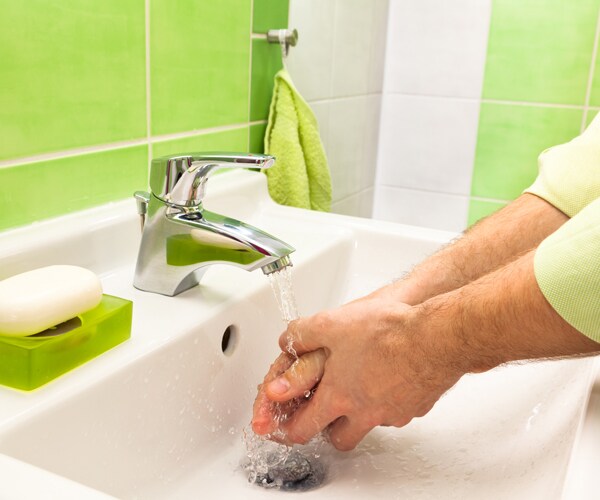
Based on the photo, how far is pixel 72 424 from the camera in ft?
1.57

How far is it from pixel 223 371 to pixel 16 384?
8.9 inches

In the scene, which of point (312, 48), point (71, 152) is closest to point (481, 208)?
point (312, 48)

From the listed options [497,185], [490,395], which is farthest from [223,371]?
[497,185]

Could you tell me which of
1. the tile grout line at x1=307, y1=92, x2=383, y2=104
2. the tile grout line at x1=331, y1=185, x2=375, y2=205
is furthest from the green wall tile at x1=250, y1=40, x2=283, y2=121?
the tile grout line at x1=331, y1=185, x2=375, y2=205

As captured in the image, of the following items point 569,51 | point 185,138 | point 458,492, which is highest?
point 569,51

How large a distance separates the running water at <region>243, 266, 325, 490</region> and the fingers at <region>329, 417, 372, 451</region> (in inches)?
1.1

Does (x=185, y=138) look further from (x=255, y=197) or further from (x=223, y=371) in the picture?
(x=223, y=371)

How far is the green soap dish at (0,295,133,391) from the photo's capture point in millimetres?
466

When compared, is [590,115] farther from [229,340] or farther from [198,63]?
[229,340]

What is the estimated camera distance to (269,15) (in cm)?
97

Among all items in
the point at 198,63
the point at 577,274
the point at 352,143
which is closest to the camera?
the point at 577,274

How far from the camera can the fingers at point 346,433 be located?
2.03 feet

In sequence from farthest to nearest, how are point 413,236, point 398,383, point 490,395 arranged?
1. point 413,236
2. point 490,395
3. point 398,383

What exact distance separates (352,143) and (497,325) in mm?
916
